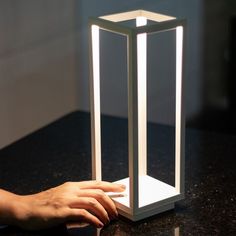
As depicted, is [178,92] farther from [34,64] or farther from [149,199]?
[34,64]

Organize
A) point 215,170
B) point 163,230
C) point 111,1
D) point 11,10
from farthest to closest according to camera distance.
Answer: point 111,1 → point 11,10 → point 215,170 → point 163,230

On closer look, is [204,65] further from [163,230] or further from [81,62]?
[163,230]

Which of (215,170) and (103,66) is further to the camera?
(103,66)

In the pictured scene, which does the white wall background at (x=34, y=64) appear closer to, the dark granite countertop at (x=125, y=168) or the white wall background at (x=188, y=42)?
the white wall background at (x=188, y=42)

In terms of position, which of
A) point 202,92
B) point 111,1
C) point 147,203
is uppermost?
point 111,1

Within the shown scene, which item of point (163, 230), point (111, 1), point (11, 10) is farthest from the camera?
point (111, 1)

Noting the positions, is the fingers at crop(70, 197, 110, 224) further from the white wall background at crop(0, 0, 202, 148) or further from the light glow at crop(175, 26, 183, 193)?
the white wall background at crop(0, 0, 202, 148)

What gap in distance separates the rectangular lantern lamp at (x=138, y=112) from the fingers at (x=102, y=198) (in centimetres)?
2

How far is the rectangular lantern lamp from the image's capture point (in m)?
1.50

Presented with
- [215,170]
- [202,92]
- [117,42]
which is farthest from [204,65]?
[215,170]

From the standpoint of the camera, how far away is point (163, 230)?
160 centimetres

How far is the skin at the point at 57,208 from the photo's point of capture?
160cm

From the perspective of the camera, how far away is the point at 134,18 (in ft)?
5.32

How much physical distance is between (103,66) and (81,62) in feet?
0.40
